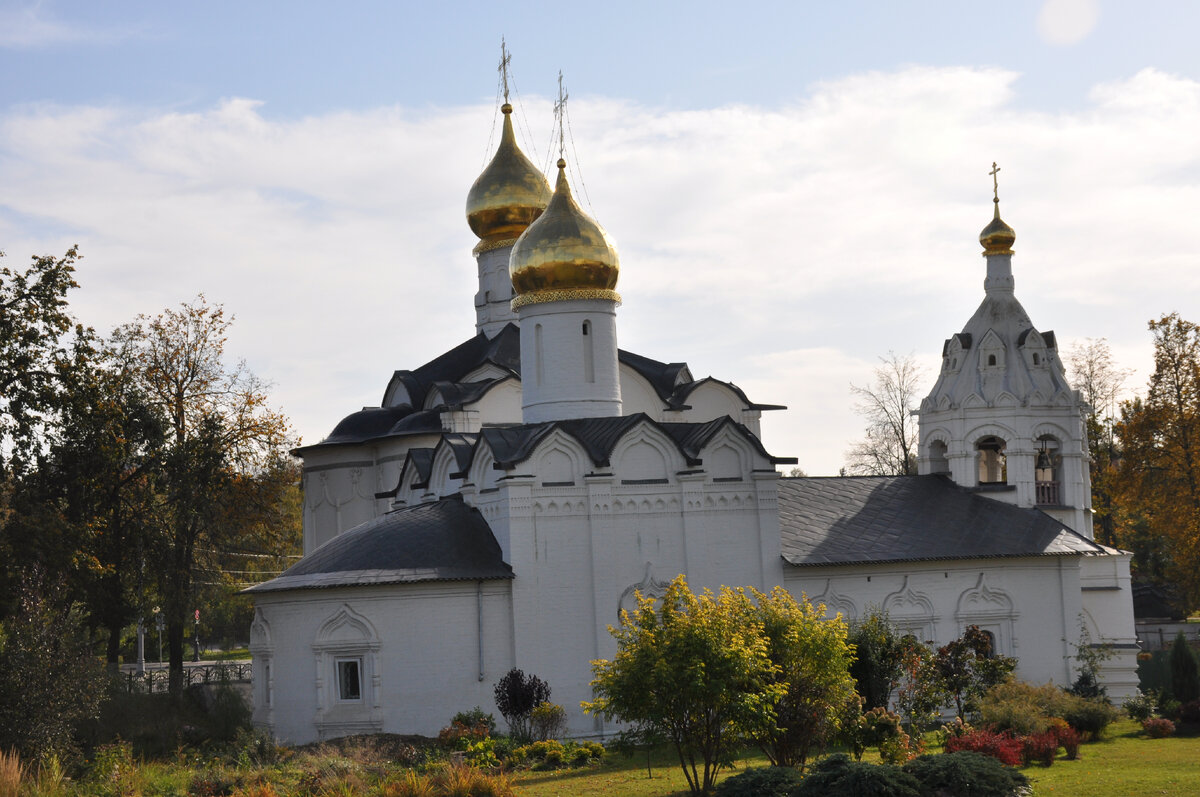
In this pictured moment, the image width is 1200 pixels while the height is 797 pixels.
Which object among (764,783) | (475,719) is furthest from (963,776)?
(475,719)

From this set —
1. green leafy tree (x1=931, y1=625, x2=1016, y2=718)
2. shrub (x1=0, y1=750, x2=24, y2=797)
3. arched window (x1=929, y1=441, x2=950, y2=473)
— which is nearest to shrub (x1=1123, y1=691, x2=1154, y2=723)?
green leafy tree (x1=931, y1=625, x2=1016, y2=718)

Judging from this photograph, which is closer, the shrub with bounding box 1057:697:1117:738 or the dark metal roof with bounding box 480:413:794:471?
the shrub with bounding box 1057:697:1117:738

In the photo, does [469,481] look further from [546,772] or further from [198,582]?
[198,582]

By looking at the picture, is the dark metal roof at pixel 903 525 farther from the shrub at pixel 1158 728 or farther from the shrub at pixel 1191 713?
the shrub at pixel 1158 728

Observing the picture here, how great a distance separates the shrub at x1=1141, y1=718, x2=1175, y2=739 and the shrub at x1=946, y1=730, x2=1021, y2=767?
457 centimetres

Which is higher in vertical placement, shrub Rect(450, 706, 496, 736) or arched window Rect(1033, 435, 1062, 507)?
arched window Rect(1033, 435, 1062, 507)

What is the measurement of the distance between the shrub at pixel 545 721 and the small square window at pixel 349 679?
8.40ft

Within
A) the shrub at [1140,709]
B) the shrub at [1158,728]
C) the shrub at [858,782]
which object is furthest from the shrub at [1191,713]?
the shrub at [858,782]

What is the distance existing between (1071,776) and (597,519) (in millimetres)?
7872

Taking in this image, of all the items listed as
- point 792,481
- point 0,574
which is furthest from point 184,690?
point 792,481

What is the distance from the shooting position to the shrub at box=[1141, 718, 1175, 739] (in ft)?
68.0

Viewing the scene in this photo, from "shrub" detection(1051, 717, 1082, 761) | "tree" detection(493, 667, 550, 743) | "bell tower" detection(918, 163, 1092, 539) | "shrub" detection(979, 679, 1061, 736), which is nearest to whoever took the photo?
"shrub" detection(1051, 717, 1082, 761)

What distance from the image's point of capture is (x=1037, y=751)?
17688mm

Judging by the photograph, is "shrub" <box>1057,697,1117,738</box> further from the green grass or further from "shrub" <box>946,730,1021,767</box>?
"shrub" <box>946,730,1021,767</box>
